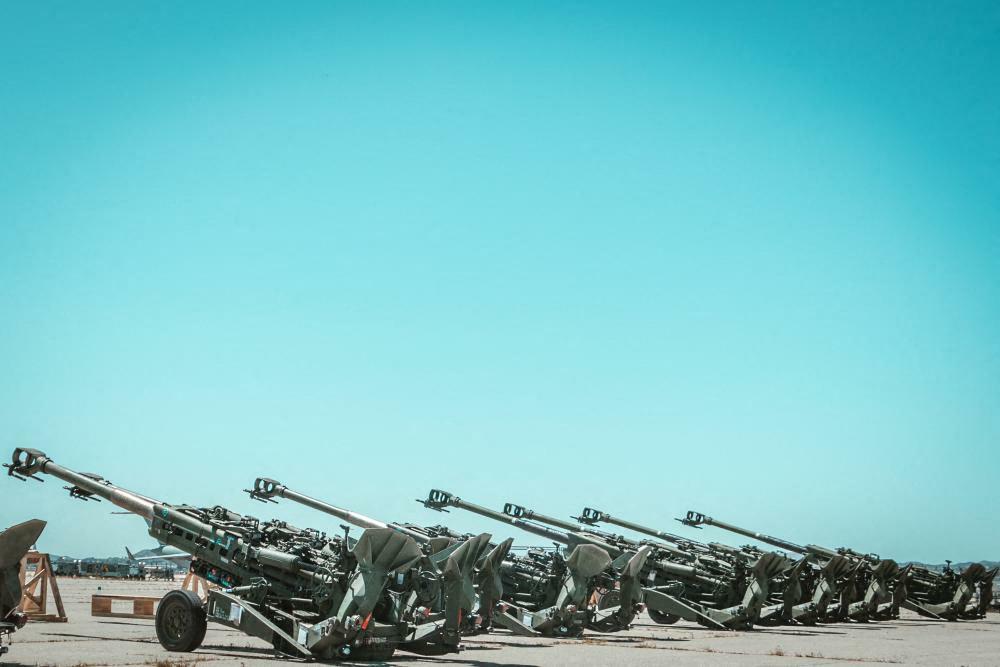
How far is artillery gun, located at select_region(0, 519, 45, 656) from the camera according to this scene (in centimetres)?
1600

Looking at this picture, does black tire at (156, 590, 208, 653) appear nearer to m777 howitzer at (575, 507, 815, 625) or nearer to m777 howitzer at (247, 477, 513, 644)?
m777 howitzer at (247, 477, 513, 644)

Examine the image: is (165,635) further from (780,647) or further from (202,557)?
(780,647)

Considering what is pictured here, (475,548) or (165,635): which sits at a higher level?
(475,548)

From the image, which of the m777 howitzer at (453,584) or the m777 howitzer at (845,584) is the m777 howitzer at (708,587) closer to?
the m777 howitzer at (845,584)

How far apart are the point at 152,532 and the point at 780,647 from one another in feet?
55.4

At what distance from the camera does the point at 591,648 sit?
85.3 feet

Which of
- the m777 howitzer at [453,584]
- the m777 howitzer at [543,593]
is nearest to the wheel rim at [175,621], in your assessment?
the m777 howitzer at [453,584]

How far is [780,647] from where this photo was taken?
2755 cm

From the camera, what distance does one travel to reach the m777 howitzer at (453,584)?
21172mm

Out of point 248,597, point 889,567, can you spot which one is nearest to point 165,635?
point 248,597

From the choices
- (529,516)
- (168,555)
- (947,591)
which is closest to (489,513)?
(529,516)

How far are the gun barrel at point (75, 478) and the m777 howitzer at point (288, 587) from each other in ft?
0.44

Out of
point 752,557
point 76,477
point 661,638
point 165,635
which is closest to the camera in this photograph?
point 165,635

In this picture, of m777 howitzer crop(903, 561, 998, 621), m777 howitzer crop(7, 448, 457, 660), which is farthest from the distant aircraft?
m777 howitzer crop(903, 561, 998, 621)
